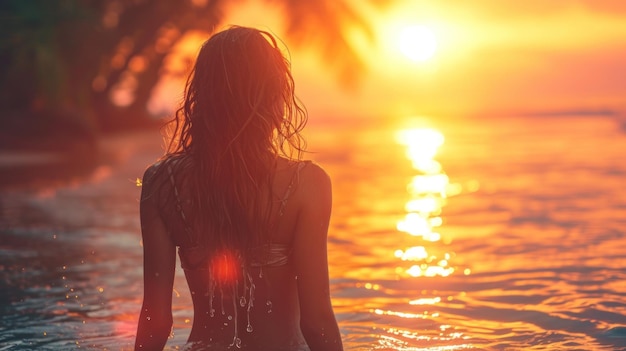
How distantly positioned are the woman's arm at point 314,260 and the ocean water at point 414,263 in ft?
2.11

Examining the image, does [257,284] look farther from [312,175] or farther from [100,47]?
[100,47]

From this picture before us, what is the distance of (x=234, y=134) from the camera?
3.26m

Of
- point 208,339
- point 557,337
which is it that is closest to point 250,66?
point 208,339

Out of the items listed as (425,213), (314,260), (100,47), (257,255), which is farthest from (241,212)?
(100,47)

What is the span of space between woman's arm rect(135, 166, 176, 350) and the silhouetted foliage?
10637 mm

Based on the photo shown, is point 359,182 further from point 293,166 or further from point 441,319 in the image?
point 293,166

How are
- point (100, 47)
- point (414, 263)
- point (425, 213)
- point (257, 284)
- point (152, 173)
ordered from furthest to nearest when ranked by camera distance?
point (100, 47) → point (425, 213) → point (414, 263) → point (257, 284) → point (152, 173)

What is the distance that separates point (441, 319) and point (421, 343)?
2.23 feet

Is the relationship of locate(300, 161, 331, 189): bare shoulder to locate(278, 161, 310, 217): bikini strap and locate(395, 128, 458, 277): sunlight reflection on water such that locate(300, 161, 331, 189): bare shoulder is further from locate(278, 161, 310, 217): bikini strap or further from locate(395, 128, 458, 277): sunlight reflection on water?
locate(395, 128, 458, 277): sunlight reflection on water

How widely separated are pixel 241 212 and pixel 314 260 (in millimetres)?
290

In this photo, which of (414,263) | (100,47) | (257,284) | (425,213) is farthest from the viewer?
(100,47)

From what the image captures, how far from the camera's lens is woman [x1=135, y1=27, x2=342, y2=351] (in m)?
3.21

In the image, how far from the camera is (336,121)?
178 feet

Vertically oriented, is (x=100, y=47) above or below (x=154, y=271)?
above
